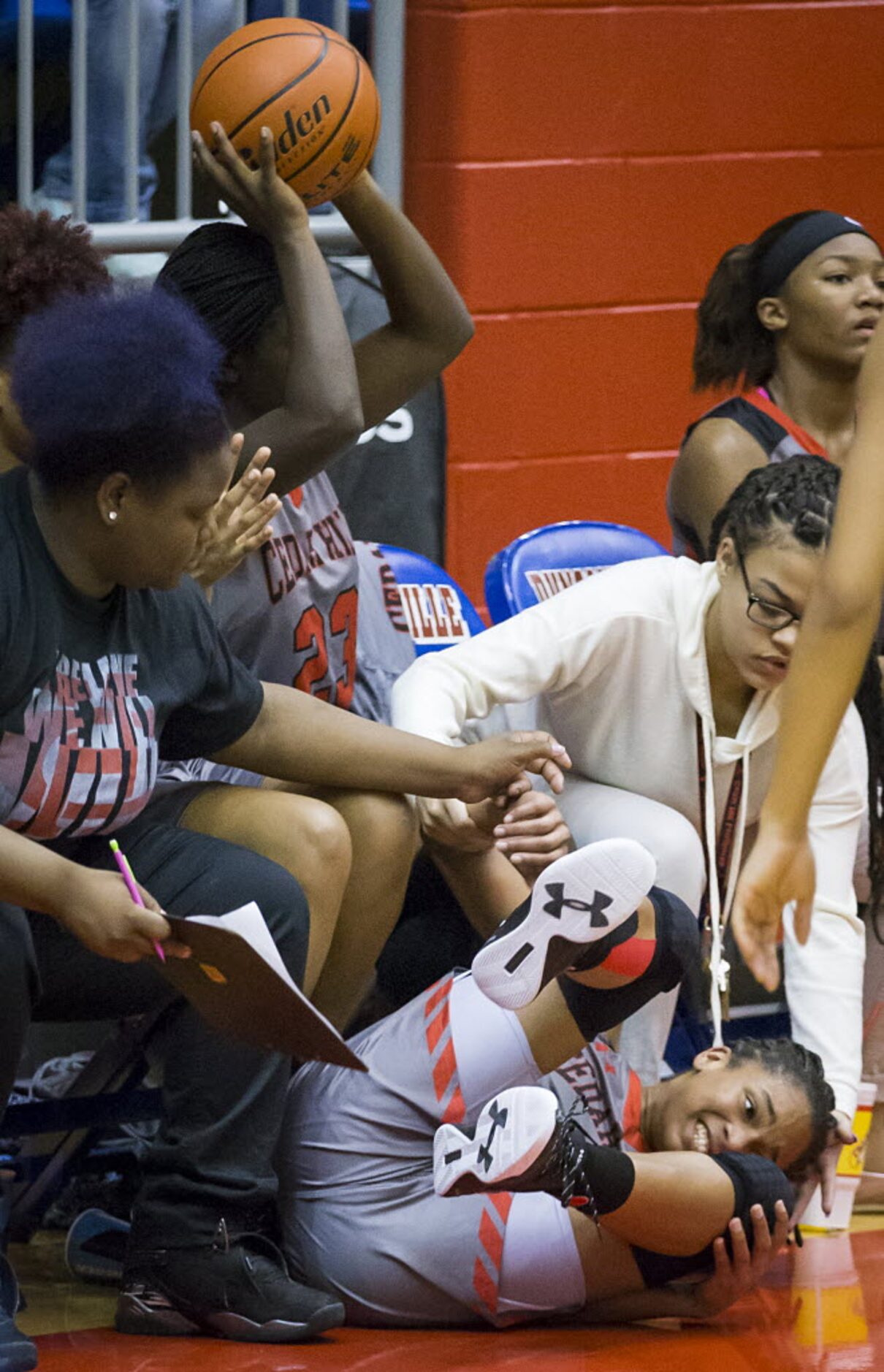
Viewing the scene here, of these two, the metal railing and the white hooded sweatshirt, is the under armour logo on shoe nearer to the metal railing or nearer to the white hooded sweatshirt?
the white hooded sweatshirt

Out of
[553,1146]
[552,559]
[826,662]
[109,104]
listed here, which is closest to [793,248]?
[552,559]

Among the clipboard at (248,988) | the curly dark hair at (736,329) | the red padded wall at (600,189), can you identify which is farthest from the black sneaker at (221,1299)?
the red padded wall at (600,189)

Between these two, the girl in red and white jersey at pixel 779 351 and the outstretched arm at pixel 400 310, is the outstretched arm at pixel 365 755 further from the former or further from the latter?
the girl in red and white jersey at pixel 779 351

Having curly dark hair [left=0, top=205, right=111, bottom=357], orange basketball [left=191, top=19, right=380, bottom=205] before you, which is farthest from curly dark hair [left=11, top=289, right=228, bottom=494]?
→ orange basketball [left=191, top=19, right=380, bottom=205]

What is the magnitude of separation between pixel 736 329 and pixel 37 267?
5.63ft

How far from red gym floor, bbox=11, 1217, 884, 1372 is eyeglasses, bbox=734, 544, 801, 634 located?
0.88m

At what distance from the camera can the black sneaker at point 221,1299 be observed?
248 cm

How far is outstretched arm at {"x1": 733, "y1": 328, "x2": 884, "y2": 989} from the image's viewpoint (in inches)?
66.3

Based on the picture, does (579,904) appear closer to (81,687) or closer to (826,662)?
(81,687)

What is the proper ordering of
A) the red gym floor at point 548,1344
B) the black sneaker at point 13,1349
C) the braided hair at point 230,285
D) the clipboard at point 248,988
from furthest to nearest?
the braided hair at point 230,285 < the red gym floor at point 548,1344 < the black sneaker at point 13,1349 < the clipboard at point 248,988

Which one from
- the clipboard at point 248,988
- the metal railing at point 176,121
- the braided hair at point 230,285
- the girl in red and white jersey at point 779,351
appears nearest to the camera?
the clipboard at point 248,988

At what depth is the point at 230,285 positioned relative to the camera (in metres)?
2.91

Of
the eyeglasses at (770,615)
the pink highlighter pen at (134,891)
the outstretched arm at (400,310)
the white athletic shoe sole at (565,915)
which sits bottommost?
the white athletic shoe sole at (565,915)

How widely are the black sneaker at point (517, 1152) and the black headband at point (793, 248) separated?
6.53 ft
